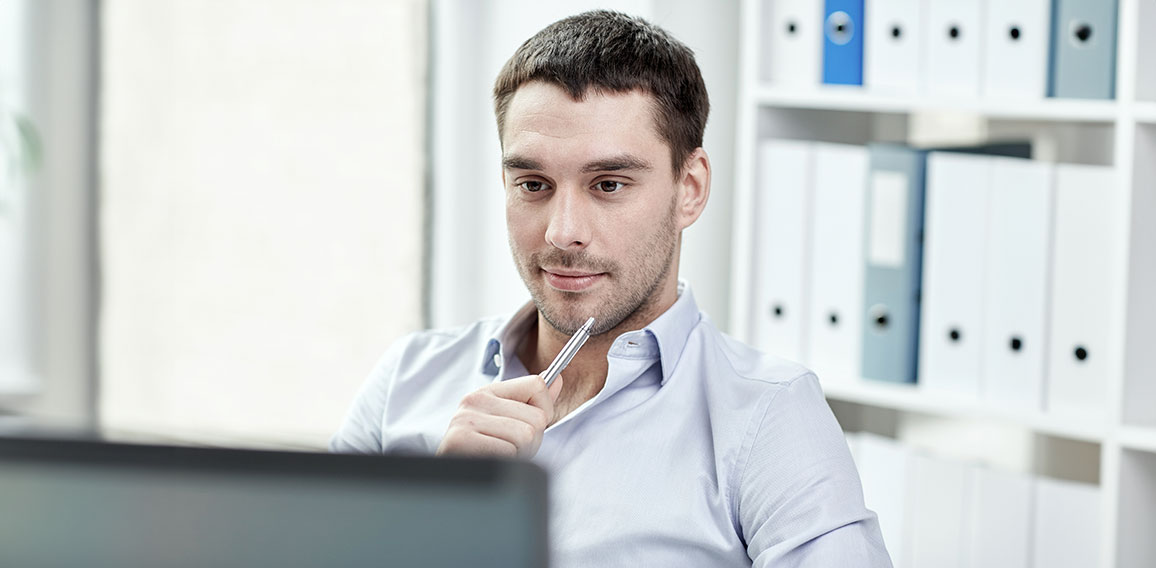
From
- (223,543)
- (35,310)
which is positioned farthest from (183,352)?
(223,543)

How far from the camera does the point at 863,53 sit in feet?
6.30

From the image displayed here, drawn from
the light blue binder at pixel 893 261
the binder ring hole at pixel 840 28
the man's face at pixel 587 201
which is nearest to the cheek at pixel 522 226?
the man's face at pixel 587 201

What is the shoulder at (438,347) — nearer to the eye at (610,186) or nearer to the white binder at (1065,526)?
the eye at (610,186)

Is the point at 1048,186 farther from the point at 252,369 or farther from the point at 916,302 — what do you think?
the point at 252,369

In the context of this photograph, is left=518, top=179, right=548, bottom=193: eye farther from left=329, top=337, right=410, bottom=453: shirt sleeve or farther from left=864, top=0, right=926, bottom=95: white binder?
left=864, top=0, right=926, bottom=95: white binder

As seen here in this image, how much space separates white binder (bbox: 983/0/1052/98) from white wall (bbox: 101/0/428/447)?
133cm

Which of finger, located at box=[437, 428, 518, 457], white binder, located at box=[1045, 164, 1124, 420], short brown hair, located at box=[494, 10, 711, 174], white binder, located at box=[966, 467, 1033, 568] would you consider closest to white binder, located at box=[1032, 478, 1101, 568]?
white binder, located at box=[966, 467, 1033, 568]

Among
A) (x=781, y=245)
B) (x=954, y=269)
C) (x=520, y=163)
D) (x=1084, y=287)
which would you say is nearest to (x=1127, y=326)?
(x=1084, y=287)

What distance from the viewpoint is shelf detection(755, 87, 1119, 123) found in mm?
1627

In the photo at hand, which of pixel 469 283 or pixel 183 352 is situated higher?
pixel 469 283

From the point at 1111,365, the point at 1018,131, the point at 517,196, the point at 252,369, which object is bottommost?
the point at 252,369

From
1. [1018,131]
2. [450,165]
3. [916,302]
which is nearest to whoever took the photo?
[916,302]

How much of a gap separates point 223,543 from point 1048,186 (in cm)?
151

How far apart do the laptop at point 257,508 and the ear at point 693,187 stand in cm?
98
